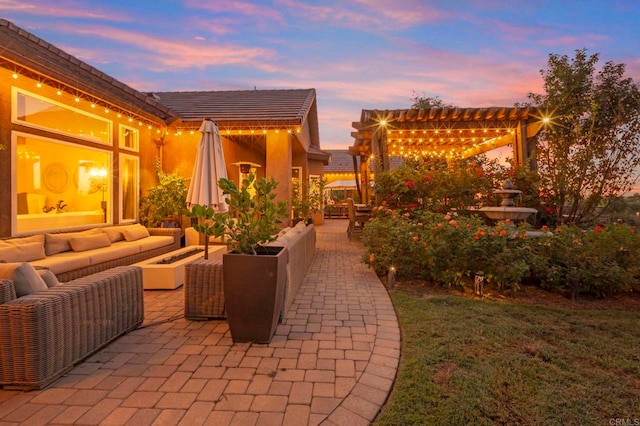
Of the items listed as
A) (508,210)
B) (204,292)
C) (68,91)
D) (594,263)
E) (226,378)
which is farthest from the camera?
(508,210)

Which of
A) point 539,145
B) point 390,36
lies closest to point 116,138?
point 390,36

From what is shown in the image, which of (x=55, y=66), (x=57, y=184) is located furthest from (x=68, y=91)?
(x=57, y=184)

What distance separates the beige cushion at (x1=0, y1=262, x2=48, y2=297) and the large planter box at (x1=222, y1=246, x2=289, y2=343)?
4.48 ft

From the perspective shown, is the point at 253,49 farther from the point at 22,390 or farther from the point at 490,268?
the point at 22,390

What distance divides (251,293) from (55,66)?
497 centimetres

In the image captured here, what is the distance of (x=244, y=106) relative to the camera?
9.71 meters

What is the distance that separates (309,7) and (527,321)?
25.6ft

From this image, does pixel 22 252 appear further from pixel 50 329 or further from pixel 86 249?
pixel 50 329

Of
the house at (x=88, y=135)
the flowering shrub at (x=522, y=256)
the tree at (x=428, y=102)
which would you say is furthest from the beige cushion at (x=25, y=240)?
the tree at (x=428, y=102)

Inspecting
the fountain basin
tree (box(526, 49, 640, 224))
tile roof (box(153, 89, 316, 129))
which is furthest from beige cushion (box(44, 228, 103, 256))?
tree (box(526, 49, 640, 224))

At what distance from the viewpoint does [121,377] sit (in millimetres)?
2320

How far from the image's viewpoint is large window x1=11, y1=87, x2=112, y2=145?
16.3ft

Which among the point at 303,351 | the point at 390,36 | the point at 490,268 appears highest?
the point at 390,36

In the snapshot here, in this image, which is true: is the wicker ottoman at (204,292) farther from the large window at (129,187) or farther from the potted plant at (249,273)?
the large window at (129,187)
